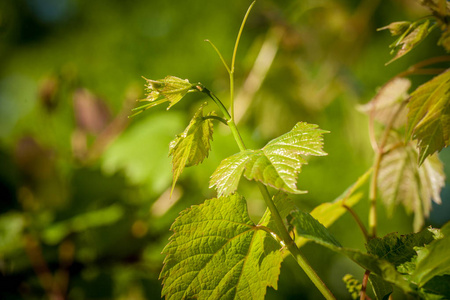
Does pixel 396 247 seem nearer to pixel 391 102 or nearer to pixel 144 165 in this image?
pixel 391 102

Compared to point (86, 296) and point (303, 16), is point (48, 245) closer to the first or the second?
point (86, 296)

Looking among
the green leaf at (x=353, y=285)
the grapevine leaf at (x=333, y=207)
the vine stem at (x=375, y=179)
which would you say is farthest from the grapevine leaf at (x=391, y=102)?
the green leaf at (x=353, y=285)

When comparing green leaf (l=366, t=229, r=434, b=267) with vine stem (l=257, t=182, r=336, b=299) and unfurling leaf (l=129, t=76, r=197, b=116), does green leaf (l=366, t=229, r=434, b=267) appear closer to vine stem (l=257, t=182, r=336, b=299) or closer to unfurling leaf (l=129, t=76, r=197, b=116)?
vine stem (l=257, t=182, r=336, b=299)

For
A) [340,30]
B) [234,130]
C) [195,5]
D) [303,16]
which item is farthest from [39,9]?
[234,130]

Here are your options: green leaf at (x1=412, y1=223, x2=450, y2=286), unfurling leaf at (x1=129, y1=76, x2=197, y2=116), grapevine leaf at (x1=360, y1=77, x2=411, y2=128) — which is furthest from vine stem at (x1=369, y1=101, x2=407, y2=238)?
unfurling leaf at (x1=129, y1=76, x2=197, y2=116)

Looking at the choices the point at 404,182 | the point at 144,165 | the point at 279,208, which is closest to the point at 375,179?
the point at 404,182

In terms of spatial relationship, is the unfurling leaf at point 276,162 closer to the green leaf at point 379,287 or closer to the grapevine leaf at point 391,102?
the green leaf at point 379,287
